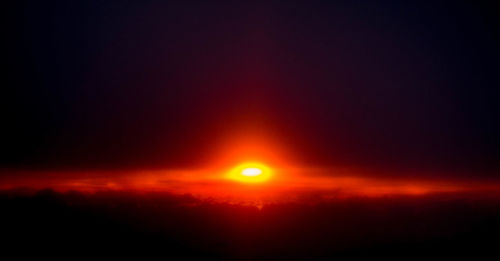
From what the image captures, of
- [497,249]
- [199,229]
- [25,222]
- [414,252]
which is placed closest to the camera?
[25,222]

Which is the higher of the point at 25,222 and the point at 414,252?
the point at 25,222

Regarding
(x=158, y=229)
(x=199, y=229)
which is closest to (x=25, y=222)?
(x=158, y=229)

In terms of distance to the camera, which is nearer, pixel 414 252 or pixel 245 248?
pixel 414 252

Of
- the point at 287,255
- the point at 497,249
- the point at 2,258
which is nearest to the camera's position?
the point at 2,258

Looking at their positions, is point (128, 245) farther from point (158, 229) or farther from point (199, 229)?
point (199, 229)

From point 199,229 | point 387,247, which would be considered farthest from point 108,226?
point 387,247

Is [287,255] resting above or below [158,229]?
below

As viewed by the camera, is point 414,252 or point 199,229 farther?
point 199,229

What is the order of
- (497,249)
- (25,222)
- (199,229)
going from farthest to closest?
1. (199,229)
2. (497,249)
3. (25,222)

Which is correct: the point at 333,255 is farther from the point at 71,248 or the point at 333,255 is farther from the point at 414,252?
the point at 71,248

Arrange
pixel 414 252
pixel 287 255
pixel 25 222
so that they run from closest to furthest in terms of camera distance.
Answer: pixel 25 222 → pixel 414 252 → pixel 287 255
